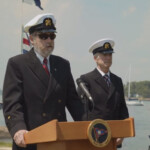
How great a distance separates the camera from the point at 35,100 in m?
3.68

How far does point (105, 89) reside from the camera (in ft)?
18.9

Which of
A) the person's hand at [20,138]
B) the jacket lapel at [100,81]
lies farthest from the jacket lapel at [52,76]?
the jacket lapel at [100,81]

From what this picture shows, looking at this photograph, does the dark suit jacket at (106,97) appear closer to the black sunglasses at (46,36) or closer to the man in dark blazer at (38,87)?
the man in dark blazer at (38,87)

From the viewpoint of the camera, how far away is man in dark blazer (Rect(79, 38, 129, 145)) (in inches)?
223

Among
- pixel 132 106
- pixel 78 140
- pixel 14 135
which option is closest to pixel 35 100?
pixel 14 135

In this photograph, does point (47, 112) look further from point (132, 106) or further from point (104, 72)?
point (132, 106)

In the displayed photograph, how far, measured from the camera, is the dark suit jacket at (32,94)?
3602mm

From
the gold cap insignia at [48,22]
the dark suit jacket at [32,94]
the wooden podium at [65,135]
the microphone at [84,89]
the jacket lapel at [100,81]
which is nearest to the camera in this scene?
the wooden podium at [65,135]

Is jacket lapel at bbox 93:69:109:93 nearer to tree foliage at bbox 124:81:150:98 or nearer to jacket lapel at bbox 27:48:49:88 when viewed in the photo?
jacket lapel at bbox 27:48:49:88

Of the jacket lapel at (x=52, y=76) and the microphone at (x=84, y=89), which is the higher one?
the jacket lapel at (x=52, y=76)

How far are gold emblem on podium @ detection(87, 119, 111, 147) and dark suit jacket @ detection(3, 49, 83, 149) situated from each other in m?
0.62

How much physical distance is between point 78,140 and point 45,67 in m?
0.88

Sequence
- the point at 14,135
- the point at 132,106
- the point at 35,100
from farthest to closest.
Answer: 1. the point at 132,106
2. the point at 35,100
3. the point at 14,135

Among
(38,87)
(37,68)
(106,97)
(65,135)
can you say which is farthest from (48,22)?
(106,97)
